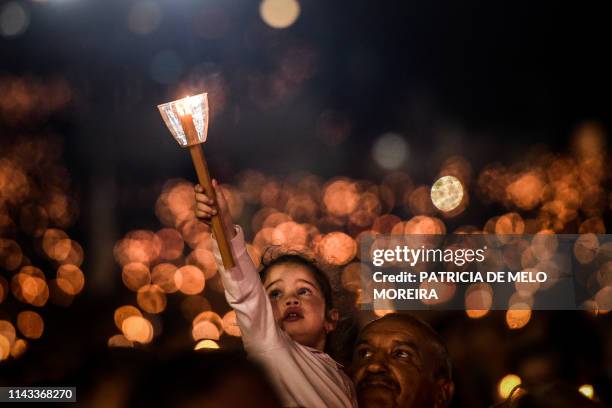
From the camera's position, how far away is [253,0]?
11.1ft

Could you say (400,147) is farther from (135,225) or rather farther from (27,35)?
(27,35)

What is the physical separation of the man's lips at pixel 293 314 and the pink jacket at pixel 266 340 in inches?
17.8

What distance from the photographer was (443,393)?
228 cm

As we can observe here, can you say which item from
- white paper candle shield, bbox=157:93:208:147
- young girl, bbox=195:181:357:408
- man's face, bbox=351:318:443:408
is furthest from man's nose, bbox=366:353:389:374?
white paper candle shield, bbox=157:93:208:147

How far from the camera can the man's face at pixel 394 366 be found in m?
2.16

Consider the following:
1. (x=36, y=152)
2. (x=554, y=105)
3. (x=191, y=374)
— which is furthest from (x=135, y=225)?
(x=191, y=374)

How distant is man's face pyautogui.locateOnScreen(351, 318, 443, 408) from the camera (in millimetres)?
2160

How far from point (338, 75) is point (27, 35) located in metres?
1.48

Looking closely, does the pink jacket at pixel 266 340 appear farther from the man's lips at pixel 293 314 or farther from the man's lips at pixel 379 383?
the man's lips at pixel 293 314

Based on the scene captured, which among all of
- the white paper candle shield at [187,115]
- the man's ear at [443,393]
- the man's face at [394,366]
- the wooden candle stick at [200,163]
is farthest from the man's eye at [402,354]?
the white paper candle shield at [187,115]

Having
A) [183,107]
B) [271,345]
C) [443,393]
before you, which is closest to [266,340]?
[271,345]

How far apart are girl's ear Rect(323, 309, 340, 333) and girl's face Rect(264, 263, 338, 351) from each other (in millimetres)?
11

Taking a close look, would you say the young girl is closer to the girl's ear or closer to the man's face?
the man's face

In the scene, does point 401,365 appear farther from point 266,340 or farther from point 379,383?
point 266,340
